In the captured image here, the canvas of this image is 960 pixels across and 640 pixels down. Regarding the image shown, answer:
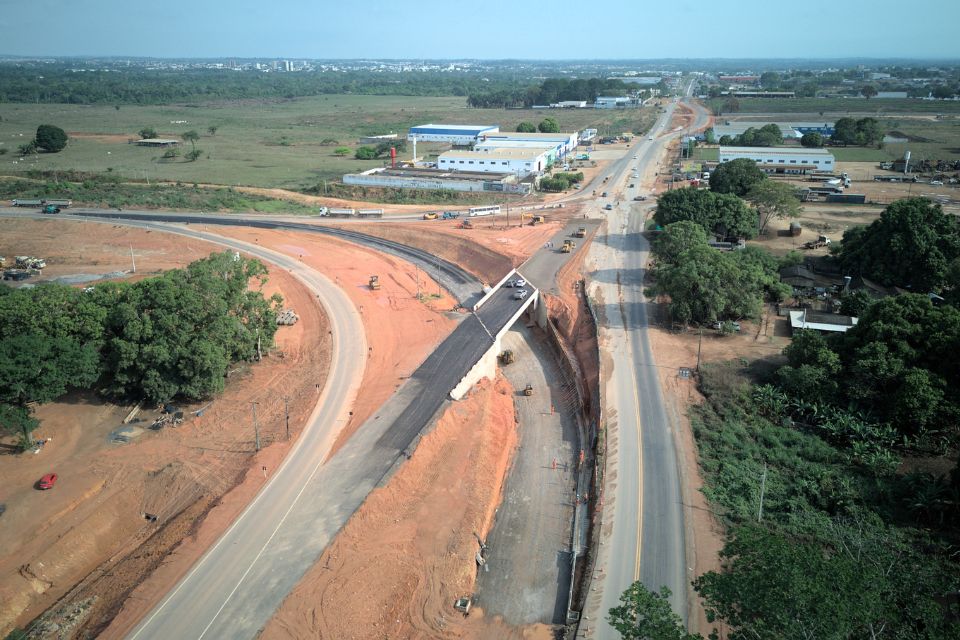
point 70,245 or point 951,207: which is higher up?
point 951,207

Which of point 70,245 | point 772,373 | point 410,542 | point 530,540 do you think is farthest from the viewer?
point 70,245

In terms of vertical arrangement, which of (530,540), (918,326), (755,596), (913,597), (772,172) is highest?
(772,172)

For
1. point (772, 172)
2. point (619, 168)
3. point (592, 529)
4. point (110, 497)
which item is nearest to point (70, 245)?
point (110, 497)

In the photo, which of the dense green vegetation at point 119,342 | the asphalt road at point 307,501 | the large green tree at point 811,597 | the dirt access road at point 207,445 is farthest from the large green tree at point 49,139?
the large green tree at point 811,597

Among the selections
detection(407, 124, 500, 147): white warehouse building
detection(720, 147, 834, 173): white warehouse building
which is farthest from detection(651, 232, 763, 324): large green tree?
detection(407, 124, 500, 147): white warehouse building

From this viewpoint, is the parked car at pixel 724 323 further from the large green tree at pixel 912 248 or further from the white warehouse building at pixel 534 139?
the white warehouse building at pixel 534 139

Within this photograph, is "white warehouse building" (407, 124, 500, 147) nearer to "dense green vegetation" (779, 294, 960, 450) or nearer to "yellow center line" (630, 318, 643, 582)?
"yellow center line" (630, 318, 643, 582)

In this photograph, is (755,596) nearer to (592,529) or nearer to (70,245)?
(592,529)
